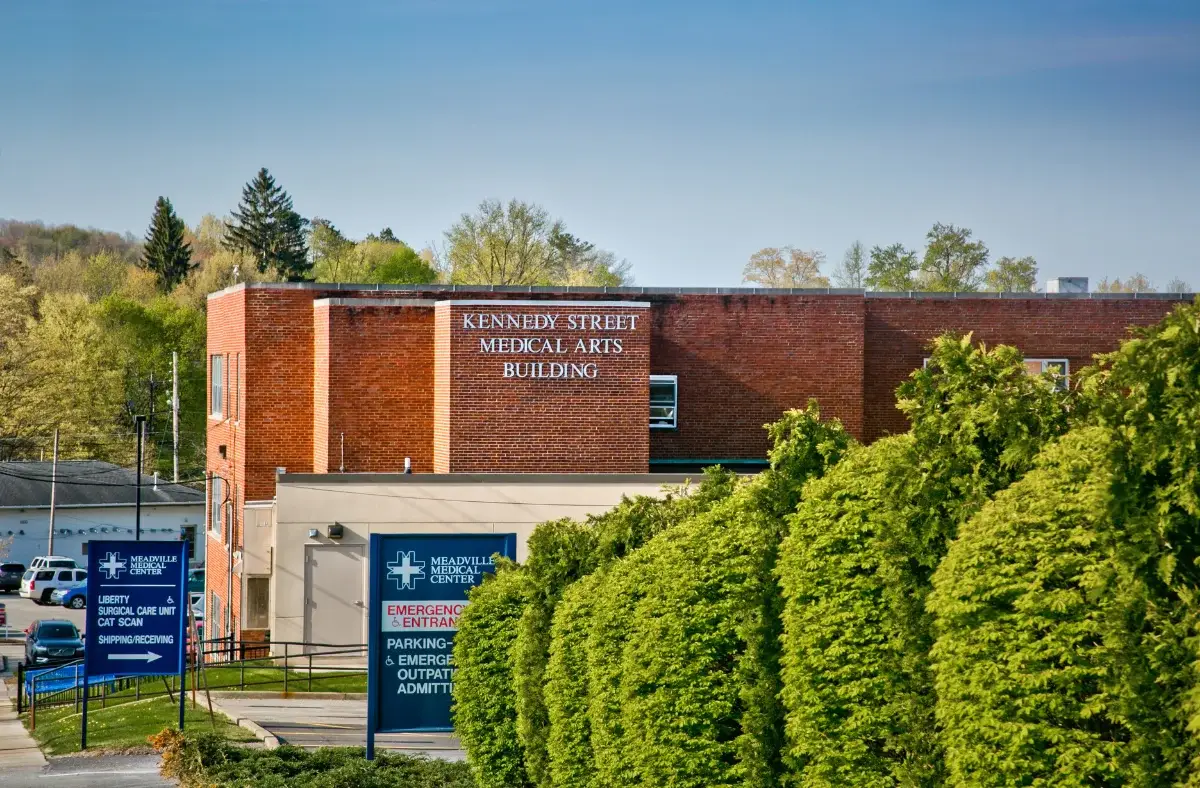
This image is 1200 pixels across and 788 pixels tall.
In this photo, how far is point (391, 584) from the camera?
17391 millimetres

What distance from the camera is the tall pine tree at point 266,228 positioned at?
124m

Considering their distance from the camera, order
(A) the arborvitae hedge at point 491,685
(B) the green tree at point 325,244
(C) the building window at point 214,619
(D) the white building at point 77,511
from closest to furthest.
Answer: (A) the arborvitae hedge at point 491,685, (C) the building window at point 214,619, (D) the white building at point 77,511, (B) the green tree at point 325,244

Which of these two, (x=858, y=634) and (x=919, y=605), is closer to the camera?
(x=919, y=605)

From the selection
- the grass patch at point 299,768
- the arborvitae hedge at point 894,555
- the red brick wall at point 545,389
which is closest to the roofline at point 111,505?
the red brick wall at point 545,389

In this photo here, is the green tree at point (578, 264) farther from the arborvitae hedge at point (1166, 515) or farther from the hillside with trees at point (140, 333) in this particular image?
the arborvitae hedge at point (1166, 515)

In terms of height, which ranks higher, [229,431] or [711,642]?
[229,431]

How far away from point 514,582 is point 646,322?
17.3 m

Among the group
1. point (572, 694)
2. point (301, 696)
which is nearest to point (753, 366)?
point (301, 696)

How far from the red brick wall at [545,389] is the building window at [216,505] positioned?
8.95 m

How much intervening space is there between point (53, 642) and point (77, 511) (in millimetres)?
28686

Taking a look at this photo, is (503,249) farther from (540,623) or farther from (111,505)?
(540,623)

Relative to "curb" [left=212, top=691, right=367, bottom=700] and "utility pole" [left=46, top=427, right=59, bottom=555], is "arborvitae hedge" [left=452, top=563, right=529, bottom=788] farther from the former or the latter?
"utility pole" [left=46, top=427, right=59, bottom=555]

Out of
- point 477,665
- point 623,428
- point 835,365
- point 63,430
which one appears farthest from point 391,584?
point 63,430

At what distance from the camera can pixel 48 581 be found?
64062 mm
